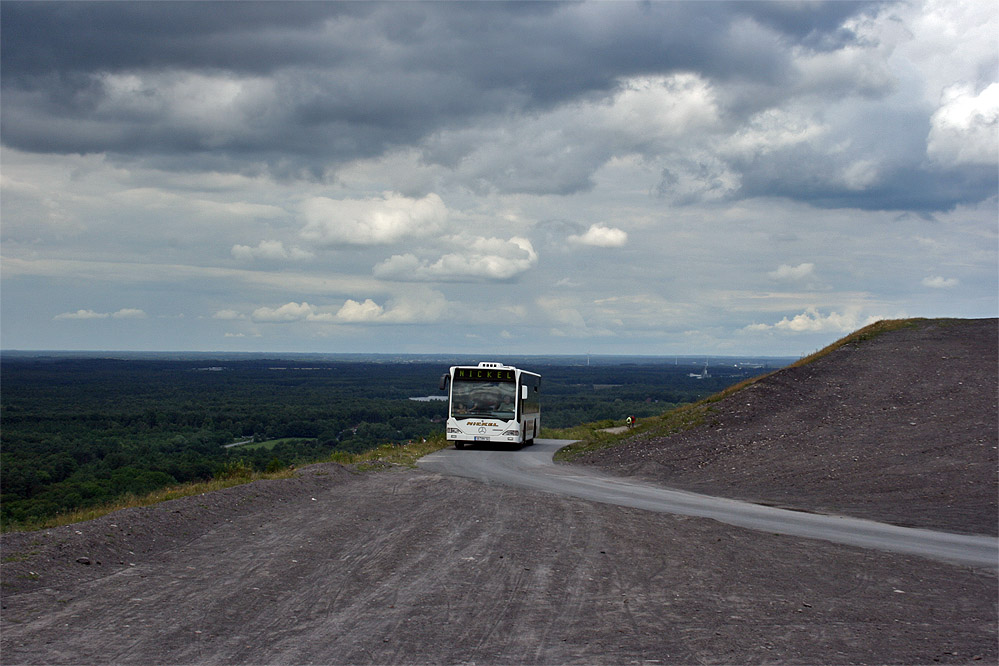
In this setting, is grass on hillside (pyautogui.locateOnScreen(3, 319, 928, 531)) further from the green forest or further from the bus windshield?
the bus windshield


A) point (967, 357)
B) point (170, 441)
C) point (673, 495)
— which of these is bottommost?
point (170, 441)

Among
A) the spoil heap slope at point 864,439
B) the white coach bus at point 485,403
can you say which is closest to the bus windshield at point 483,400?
the white coach bus at point 485,403

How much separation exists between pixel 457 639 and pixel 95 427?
80491mm

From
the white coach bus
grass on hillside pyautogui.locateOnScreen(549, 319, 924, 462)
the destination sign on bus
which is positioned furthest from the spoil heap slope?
the destination sign on bus

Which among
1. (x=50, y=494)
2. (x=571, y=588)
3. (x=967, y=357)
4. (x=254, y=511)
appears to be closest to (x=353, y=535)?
(x=254, y=511)

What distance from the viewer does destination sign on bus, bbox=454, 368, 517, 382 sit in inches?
1248

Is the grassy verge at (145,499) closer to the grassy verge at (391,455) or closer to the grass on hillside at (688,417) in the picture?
the grassy verge at (391,455)

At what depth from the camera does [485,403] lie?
32.2 metres

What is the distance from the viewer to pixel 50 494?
1168 inches

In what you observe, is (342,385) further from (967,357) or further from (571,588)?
(571,588)

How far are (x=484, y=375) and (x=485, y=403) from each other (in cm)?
111

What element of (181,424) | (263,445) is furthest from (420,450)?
(181,424)

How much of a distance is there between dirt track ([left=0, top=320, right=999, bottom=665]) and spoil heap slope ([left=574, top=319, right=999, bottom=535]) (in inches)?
239

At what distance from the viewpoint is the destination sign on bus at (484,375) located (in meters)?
31.7
